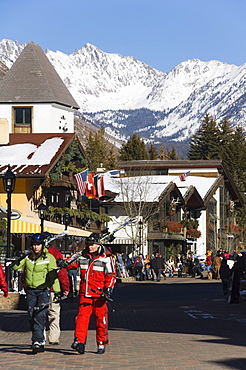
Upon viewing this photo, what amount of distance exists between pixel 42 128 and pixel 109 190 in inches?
280

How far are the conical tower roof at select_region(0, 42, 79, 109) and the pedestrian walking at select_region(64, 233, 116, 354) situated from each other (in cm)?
5223

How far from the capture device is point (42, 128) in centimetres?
6294

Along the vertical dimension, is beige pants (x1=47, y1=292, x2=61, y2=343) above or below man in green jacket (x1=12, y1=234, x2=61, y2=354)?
below

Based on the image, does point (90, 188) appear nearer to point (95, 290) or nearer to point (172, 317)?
point (172, 317)

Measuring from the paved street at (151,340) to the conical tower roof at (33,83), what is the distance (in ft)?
140

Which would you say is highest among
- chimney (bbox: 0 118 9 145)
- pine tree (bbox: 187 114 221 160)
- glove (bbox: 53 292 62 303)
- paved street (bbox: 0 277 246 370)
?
pine tree (bbox: 187 114 221 160)

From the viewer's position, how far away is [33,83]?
2581 inches

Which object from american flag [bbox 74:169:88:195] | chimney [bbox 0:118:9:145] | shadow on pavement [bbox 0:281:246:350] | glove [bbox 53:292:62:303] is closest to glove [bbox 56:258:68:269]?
glove [bbox 53:292:62:303]

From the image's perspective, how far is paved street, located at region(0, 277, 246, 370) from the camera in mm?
11031

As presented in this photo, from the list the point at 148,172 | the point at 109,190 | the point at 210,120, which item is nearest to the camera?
the point at 109,190

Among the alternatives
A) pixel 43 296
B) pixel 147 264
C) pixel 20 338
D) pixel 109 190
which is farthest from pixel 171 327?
pixel 109 190

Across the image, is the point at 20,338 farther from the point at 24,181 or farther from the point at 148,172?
the point at 148,172

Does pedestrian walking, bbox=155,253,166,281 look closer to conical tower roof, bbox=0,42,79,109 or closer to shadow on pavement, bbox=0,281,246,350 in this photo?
shadow on pavement, bbox=0,281,246,350

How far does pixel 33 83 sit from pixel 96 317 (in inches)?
2157
